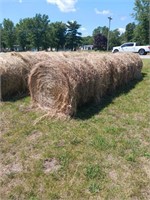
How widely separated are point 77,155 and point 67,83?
209 cm

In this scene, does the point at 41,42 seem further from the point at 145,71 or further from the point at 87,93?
the point at 87,93

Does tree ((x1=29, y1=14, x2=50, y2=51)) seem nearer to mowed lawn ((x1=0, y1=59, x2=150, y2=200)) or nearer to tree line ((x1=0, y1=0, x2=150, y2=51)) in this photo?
tree line ((x1=0, y1=0, x2=150, y2=51))

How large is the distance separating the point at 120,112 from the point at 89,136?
178cm

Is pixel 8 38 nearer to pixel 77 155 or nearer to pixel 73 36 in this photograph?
pixel 73 36

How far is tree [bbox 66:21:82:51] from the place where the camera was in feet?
217

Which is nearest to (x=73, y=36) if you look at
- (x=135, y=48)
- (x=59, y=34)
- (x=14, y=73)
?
(x=59, y=34)

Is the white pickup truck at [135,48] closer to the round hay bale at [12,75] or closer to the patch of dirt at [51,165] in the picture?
the round hay bale at [12,75]

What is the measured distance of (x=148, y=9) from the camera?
50219 mm

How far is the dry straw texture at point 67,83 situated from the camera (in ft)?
20.4

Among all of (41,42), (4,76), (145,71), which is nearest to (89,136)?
(4,76)

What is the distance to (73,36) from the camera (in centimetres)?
6669

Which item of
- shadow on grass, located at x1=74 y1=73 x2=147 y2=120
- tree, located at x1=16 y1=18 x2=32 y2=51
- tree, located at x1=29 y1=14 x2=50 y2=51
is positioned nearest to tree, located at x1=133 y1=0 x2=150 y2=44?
tree, located at x1=29 y1=14 x2=50 y2=51

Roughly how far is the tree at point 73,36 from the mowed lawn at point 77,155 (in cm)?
6056

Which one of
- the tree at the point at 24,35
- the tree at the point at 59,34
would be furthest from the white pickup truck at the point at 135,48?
the tree at the point at 24,35
